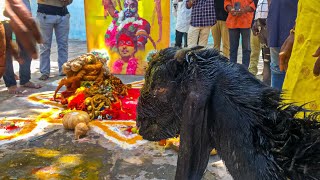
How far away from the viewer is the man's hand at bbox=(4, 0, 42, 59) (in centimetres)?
219

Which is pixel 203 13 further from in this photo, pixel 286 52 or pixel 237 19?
pixel 286 52

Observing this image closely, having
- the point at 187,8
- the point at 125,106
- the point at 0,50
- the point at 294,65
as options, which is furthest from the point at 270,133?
the point at 187,8

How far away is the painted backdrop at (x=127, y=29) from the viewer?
8.23m

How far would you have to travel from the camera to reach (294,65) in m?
2.22

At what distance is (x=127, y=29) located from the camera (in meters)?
8.31

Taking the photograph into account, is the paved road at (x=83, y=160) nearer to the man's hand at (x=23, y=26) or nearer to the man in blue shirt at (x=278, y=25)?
the man in blue shirt at (x=278, y=25)

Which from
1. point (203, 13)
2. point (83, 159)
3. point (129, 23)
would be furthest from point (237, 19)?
point (83, 159)

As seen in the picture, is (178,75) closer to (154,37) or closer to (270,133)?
(270,133)

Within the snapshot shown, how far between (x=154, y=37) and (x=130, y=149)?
459 centimetres

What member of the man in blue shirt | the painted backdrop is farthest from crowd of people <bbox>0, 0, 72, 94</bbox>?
the man in blue shirt

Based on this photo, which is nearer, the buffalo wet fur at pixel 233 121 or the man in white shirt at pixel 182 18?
the buffalo wet fur at pixel 233 121

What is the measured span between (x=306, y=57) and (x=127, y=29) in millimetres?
6517

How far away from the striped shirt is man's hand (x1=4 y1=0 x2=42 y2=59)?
5500 millimetres

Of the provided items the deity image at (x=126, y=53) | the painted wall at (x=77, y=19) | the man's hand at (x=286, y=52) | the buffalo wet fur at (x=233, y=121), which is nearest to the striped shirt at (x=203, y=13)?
the deity image at (x=126, y=53)
